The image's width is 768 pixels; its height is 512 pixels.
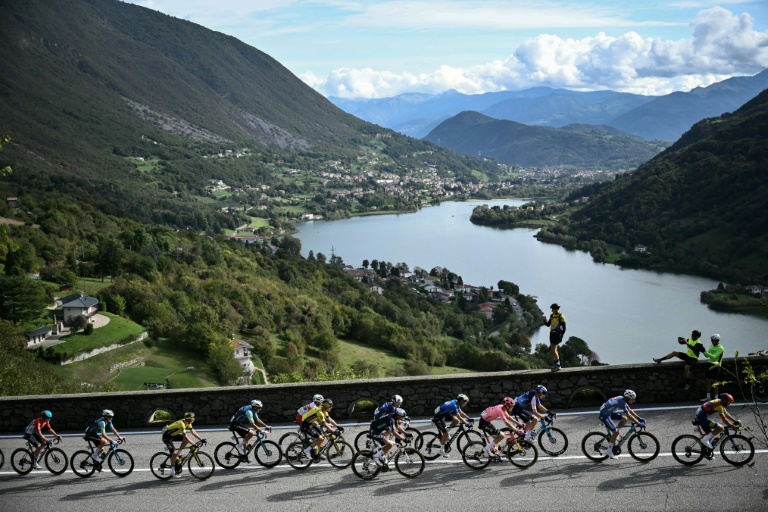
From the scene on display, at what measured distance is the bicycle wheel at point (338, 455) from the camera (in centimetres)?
1269

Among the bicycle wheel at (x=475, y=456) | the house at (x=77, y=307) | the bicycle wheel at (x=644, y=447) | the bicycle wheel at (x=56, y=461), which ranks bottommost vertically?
the house at (x=77, y=307)

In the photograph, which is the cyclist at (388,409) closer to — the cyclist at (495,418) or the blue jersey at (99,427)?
the cyclist at (495,418)

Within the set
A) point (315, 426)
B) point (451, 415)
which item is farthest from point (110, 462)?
point (451, 415)

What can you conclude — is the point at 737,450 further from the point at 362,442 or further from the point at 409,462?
the point at 362,442

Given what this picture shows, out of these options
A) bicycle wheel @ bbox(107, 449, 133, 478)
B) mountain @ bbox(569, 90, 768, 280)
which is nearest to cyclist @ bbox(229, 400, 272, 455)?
bicycle wheel @ bbox(107, 449, 133, 478)

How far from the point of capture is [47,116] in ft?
601

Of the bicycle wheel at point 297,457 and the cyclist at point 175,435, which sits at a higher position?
the cyclist at point 175,435

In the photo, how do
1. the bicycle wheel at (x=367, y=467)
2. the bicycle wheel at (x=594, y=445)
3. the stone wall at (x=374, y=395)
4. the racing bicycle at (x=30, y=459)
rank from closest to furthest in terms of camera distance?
the bicycle wheel at (x=594, y=445) < the bicycle wheel at (x=367, y=467) < the racing bicycle at (x=30, y=459) < the stone wall at (x=374, y=395)

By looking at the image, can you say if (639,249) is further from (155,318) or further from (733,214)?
(155,318)

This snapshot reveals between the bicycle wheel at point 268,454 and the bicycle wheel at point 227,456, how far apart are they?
0.41m

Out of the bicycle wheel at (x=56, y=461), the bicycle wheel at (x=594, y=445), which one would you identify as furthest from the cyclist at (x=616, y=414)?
the bicycle wheel at (x=56, y=461)

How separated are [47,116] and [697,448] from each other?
202 metres

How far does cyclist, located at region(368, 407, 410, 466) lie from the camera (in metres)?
12.0

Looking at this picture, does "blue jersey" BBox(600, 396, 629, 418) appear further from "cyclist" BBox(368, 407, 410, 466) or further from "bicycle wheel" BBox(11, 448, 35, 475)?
"bicycle wheel" BBox(11, 448, 35, 475)
